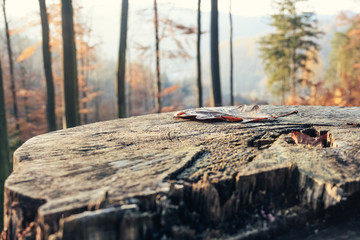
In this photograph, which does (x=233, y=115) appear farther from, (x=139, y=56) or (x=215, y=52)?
(x=139, y=56)

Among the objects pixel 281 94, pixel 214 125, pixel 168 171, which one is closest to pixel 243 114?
pixel 214 125

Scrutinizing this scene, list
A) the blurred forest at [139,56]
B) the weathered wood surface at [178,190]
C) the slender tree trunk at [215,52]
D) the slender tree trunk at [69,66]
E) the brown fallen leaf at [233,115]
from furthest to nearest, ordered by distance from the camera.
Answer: the slender tree trunk at [215,52] < the blurred forest at [139,56] < the slender tree trunk at [69,66] < the brown fallen leaf at [233,115] < the weathered wood surface at [178,190]

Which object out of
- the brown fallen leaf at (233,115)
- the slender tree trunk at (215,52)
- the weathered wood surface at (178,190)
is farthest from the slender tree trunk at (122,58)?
the weathered wood surface at (178,190)

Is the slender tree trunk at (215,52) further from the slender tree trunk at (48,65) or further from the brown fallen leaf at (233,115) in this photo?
the brown fallen leaf at (233,115)

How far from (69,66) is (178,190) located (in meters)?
4.86

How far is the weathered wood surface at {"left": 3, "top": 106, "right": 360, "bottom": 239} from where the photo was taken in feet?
2.80

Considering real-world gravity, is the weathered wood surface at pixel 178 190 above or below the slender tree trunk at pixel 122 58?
below

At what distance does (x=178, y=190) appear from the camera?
0.97 metres

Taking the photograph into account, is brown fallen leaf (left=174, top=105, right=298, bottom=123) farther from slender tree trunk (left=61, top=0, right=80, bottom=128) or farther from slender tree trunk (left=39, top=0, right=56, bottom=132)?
slender tree trunk (left=39, top=0, right=56, bottom=132)

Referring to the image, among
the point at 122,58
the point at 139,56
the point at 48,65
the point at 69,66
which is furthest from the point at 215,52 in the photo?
the point at 139,56

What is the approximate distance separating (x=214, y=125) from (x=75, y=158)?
1016 millimetres

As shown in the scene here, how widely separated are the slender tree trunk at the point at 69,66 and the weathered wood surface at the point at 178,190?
4.08 metres

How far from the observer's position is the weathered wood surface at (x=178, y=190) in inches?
33.6

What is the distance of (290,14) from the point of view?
738 inches
